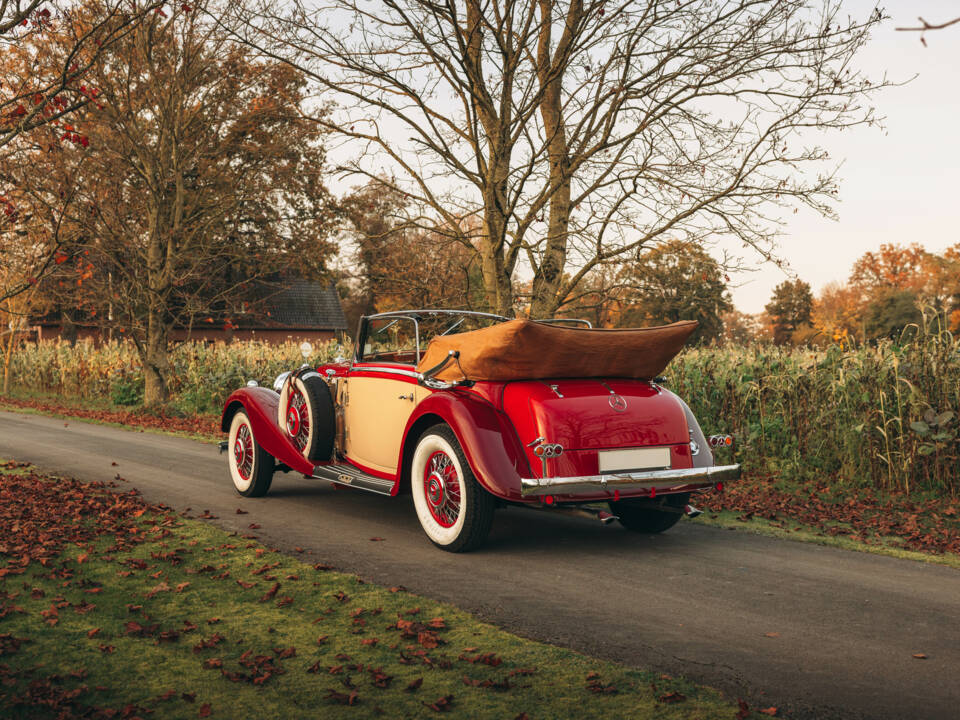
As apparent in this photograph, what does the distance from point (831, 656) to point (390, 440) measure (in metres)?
3.93

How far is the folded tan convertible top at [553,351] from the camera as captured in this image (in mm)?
6211

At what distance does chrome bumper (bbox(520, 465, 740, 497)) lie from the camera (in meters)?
5.96

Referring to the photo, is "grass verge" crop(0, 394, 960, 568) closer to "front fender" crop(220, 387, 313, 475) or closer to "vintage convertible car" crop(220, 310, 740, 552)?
"vintage convertible car" crop(220, 310, 740, 552)

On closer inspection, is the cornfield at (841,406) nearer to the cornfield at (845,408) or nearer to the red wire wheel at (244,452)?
the cornfield at (845,408)

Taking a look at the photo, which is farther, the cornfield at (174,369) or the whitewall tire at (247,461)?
the cornfield at (174,369)

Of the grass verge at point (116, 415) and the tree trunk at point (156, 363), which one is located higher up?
the tree trunk at point (156, 363)

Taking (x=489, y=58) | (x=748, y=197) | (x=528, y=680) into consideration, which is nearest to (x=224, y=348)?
(x=489, y=58)

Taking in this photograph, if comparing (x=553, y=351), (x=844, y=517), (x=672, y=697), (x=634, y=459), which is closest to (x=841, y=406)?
(x=844, y=517)

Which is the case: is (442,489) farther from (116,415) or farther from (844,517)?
(116,415)

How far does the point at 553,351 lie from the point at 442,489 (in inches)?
53.2

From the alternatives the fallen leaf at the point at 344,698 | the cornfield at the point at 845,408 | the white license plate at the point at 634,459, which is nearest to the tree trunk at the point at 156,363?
the cornfield at the point at 845,408

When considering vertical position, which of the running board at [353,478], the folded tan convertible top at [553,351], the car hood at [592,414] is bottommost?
the running board at [353,478]

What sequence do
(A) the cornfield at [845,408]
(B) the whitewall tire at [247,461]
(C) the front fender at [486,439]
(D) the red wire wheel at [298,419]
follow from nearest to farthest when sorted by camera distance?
1. (C) the front fender at [486,439]
2. (D) the red wire wheel at [298,419]
3. (B) the whitewall tire at [247,461]
4. (A) the cornfield at [845,408]

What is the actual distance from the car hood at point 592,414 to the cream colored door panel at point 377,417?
1003mm
